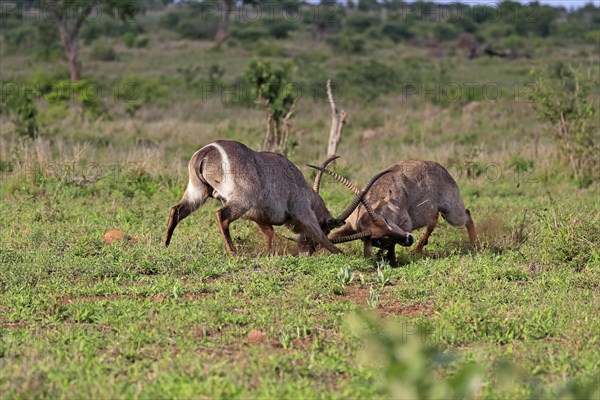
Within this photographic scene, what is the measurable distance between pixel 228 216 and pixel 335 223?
1.00 metres

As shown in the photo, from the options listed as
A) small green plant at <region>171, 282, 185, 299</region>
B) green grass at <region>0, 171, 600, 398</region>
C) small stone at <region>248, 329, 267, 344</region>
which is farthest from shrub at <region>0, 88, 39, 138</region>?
small stone at <region>248, 329, 267, 344</region>

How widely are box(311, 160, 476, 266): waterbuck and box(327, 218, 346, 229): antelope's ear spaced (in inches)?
3.6

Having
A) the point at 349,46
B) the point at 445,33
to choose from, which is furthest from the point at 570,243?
the point at 445,33

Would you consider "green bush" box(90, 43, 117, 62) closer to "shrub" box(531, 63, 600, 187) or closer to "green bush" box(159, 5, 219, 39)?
"green bush" box(159, 5, 219, 39)

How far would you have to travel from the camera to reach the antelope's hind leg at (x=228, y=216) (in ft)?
22.4

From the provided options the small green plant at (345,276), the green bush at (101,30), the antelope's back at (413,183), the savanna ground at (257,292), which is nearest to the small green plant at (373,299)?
the savanna ground at (257,292)

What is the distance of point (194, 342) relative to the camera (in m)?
4.66

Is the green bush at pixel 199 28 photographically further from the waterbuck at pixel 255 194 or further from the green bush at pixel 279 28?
the waterbuck at pixel 255 194

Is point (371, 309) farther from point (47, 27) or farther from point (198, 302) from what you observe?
point (47, 27)

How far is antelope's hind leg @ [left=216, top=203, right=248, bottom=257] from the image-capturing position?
22.4 ft

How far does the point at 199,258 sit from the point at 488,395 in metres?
3.19

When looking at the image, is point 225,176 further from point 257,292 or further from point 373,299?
point 373,299

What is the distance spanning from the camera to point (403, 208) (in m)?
7.32

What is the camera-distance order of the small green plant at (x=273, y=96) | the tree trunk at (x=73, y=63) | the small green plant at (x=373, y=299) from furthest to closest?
the tree trunk at (x=73, y=63)
the small green plant at (x=273, y=96)
the small green plant at (x=373, y=299)
